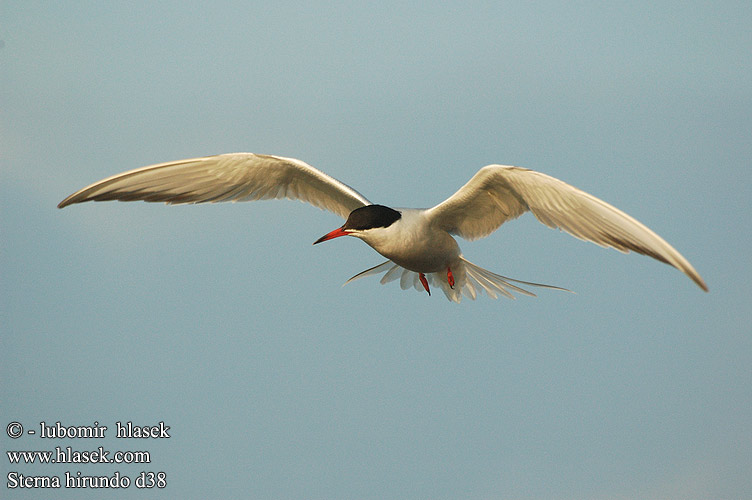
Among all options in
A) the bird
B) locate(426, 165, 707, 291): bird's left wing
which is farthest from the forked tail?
locate(426, 165, 707, 291): bird's left wing

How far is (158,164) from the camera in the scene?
22.7 feet

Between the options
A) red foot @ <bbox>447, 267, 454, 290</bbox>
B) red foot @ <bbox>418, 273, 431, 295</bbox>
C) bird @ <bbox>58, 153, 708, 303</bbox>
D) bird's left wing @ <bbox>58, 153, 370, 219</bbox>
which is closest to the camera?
bird @ <bbox>58, 153, 708, 303</bbox>

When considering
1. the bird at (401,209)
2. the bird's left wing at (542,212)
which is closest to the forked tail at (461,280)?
the bird at (401,209)

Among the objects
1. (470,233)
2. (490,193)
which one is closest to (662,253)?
(490,193)

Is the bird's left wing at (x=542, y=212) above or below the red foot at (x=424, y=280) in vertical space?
above

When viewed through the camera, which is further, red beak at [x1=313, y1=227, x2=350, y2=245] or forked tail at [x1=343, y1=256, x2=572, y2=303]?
forked tail at [x1=343, y1=256, x2=572, y2=303]

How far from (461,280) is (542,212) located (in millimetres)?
2473

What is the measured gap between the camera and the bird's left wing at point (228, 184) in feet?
22.4

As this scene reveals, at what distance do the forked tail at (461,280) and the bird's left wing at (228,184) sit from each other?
Result: 1.18 m

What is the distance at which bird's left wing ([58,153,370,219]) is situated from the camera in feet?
22.4

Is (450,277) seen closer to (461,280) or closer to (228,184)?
(461,280)

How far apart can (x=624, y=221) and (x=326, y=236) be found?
2834 mm

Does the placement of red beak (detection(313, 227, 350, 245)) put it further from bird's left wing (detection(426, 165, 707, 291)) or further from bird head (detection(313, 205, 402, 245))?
bird's left wing (detection(426, 165, 707, 291))

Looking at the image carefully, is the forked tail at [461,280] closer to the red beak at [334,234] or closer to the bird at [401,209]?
the bird at [401,209]
